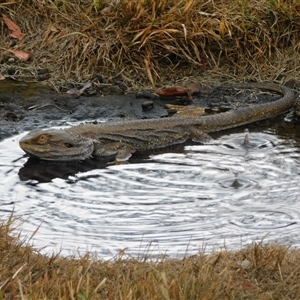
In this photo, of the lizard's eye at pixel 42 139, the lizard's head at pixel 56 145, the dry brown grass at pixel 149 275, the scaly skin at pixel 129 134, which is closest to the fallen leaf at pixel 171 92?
the scaly skin at pixel 129 134

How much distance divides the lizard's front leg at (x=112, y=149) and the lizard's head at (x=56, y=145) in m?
0.07

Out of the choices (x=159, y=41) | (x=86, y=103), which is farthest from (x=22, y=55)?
(x=159, y=41)

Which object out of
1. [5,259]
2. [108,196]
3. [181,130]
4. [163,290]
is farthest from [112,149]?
[163,290]

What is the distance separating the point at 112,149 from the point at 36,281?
363 centimetres

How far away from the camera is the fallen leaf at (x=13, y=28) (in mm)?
9836

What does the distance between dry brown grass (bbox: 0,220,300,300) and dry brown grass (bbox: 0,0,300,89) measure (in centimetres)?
452

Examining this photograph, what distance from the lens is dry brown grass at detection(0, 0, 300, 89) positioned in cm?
921

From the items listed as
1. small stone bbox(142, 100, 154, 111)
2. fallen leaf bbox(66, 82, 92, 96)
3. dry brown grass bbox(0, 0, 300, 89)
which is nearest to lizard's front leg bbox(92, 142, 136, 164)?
small stone bbox(142, 100, 154, 111)

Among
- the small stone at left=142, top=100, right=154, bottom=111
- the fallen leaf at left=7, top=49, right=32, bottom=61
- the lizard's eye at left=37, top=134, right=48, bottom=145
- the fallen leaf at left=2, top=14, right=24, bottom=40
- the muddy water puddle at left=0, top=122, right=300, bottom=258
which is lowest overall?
the muddy water puddle at left=0, top=122, right=300, bottom=258

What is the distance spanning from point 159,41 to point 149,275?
517 centimetres

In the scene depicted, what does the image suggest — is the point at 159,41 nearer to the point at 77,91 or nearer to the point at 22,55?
the point at 77,91

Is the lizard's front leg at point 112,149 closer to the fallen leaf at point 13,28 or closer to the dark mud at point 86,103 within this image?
the dark mud at point 86,103

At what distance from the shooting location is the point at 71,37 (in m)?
9.38

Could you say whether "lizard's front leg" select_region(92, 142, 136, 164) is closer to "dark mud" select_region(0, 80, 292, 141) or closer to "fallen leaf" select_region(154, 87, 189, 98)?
"dark mud" select_region(0, 80, 292, 141)
